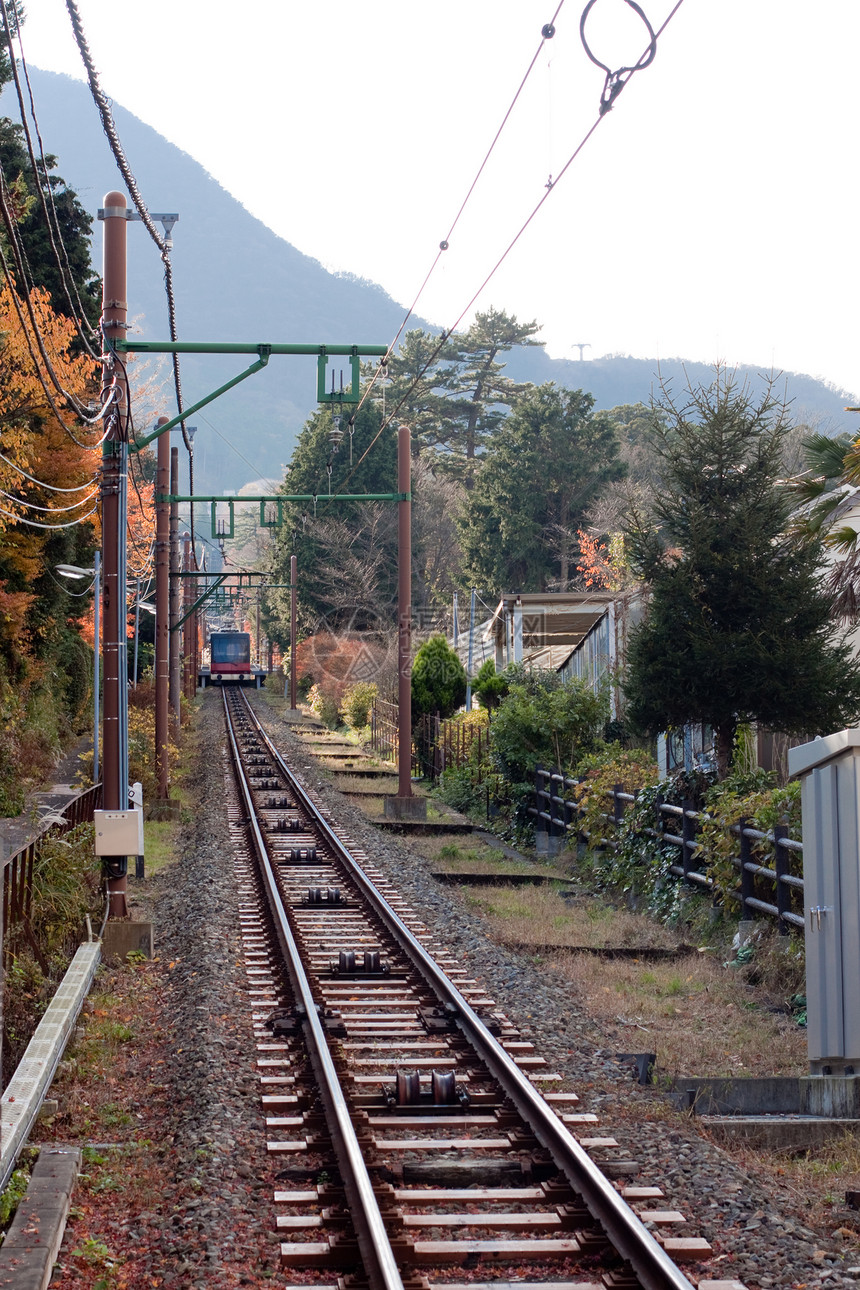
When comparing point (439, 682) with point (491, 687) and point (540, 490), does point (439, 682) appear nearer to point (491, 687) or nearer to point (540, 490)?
point (491, 687)

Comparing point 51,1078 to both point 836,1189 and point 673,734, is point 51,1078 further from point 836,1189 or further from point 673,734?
point 673,734

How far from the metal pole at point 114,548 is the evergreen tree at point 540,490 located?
144 feet

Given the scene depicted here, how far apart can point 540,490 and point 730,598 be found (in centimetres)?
4337

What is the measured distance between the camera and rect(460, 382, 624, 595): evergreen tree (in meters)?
56.8

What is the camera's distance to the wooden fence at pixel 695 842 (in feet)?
35.3

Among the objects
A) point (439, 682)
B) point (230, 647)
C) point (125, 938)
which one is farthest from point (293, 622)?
point (125, 938)

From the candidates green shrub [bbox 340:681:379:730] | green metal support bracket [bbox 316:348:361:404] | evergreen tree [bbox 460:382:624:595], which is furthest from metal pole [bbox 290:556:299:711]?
green metal support bracket [bbox 316:348:361:404]

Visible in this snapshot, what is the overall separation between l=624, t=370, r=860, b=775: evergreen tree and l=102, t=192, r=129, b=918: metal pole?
5798mm

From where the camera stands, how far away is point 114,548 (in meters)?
12.3

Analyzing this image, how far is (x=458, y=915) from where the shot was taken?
13508mm

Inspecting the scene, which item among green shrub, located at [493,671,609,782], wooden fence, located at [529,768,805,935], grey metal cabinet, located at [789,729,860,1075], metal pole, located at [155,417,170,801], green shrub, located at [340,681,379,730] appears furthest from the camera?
green shrub, located at [340,681,379,730]

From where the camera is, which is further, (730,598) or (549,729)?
(549,729)

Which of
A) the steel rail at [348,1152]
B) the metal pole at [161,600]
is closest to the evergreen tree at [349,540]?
the metal pole at [161,600]

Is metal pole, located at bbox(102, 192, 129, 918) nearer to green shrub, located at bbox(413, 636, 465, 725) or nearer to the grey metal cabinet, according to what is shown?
the grey metal cabinet
